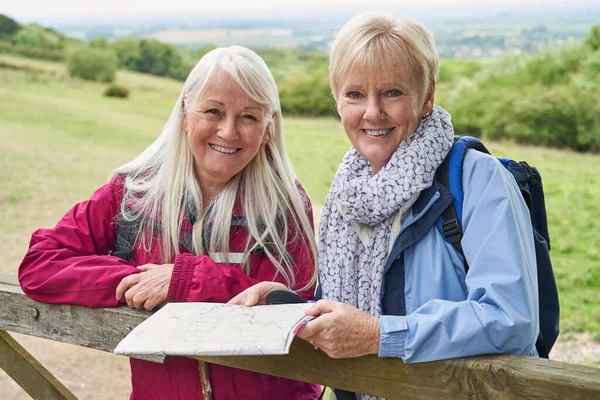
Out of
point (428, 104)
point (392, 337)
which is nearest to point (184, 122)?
point (428, 104)

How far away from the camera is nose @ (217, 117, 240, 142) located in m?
2.03

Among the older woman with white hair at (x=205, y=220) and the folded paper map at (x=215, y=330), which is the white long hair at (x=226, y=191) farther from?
the folded paper map at (x=215, y=330)

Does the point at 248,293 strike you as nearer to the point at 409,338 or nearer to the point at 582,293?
the point at 409,338

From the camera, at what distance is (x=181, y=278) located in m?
1.83

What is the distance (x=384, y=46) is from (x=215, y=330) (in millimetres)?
795

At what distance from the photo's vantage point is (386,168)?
5.76 ft

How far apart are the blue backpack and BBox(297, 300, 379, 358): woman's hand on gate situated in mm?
297

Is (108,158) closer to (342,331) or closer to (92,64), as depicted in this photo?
(92,64)

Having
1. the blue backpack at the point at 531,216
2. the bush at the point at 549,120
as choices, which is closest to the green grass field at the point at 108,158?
the bush at the point at 549,120

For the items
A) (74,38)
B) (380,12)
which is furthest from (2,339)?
(74,38)

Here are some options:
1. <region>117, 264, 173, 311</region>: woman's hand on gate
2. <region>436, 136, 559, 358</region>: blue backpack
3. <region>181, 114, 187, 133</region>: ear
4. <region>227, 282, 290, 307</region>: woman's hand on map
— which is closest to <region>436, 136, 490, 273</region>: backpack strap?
<region>436, 136, 559, 358</region>: blue backpack

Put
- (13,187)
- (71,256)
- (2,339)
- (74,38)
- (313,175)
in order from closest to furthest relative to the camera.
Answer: (71,256) → (2,339) → (13,187) → (313,175) → (74,38)

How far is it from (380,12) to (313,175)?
15.0 m

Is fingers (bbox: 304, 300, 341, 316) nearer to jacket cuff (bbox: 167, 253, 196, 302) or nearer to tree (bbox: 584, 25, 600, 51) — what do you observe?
jacket cuff (bbox: 167, 253, 196, 302)
